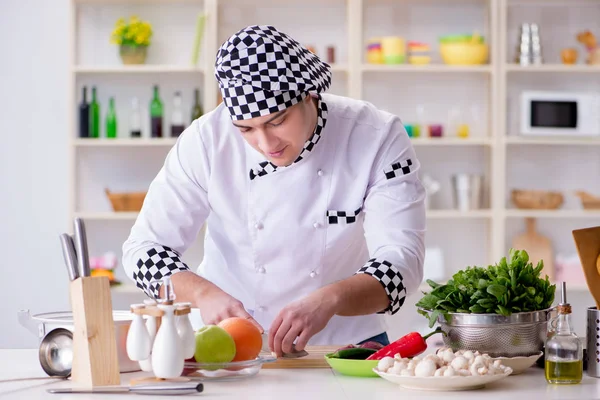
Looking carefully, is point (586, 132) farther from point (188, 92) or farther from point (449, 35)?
point (188, 92)

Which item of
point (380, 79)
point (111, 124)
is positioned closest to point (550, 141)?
point (380, 79)

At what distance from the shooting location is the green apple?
1611 mm

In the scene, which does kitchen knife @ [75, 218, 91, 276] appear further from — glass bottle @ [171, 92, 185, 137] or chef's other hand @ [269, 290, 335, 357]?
glass bottle @ [171, 92, 185, 137]

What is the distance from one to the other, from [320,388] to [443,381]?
0.73ft

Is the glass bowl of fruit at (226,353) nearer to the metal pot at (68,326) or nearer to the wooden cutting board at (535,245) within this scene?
the metal pot at (68,326)

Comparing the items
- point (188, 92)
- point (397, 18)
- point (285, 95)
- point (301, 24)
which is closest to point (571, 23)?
point (397, 18)

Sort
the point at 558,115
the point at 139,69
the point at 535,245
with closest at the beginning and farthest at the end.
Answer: the point at 139,69 < the point at 558,115 < the point at 535,245

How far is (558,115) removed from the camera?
475cm

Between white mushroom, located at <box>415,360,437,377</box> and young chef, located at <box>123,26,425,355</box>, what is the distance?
0.50m

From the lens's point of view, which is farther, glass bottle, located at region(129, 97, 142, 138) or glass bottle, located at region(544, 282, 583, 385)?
glass bottle, located at region(129, 97, 142, 138)

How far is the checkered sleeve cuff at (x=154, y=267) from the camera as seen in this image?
2.10 m

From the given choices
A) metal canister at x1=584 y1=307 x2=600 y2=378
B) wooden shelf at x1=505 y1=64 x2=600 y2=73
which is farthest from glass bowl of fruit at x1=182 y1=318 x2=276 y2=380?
wooden shelf at x1=505 y1=64 x2=600 y2=73

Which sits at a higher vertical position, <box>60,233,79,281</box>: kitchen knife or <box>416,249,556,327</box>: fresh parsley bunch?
<box>60,233,79,281</box>: kitchen knife

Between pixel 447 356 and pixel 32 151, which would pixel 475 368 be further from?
pixel 32 151
